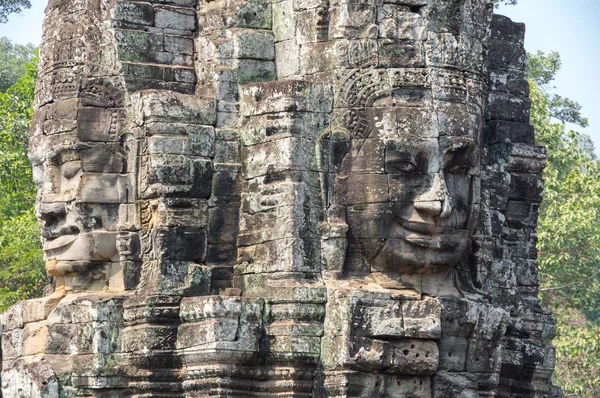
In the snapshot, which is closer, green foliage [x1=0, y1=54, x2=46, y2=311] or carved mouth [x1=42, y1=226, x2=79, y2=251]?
carved mouth [x1=42, y1=226, x2=79, y2=251]

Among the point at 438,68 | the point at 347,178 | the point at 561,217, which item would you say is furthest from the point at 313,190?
the point at 561,217

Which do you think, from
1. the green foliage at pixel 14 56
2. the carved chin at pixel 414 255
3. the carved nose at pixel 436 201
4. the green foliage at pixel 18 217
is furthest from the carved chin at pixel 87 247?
the green foliage at pixel 14 56

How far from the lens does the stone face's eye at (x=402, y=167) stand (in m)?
17.1

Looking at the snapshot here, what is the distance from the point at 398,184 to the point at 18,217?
11.3 metres

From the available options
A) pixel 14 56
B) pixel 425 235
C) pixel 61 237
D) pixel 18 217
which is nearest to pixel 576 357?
pixel 18 217

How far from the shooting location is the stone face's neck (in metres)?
16.7

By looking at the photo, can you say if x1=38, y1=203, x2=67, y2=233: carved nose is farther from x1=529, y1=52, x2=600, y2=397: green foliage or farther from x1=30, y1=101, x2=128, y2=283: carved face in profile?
x1=529, y1=52, x2=600, y2=397: green foliage

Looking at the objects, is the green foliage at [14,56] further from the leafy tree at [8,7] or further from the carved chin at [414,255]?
the carved chin at [414,255]

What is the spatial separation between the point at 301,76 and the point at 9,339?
467 centimetres

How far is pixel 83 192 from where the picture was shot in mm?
18016

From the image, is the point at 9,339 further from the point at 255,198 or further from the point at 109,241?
the point at 255,198

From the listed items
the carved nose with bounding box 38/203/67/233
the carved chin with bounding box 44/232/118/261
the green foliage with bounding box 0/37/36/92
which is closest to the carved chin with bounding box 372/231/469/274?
the carved chin with bounding box 44/232/118/261

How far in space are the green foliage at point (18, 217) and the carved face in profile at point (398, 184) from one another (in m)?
10.5

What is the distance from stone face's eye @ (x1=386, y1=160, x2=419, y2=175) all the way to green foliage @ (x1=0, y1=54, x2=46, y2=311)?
10.7m
